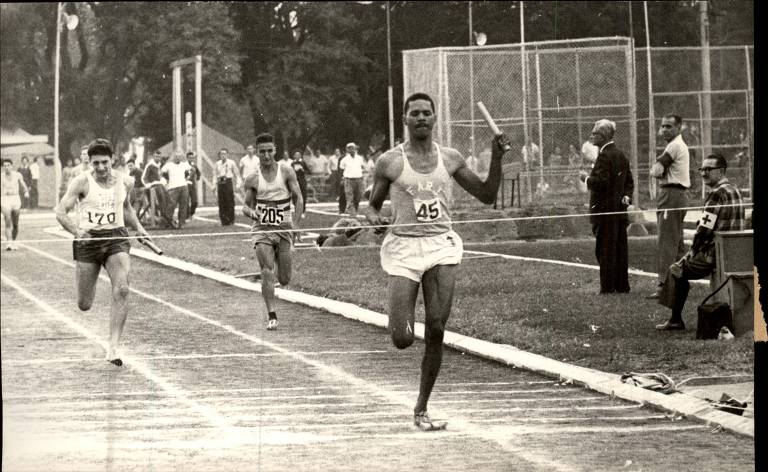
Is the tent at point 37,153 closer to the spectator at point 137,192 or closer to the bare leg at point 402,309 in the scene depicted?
the spectator at point 137,192

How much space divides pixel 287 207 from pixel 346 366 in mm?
1427

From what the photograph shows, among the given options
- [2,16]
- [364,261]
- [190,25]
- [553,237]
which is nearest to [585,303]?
[364,261]

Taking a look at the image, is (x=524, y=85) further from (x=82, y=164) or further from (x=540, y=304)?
(x=82, y=164)

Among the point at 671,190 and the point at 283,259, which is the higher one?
the point at 671,190

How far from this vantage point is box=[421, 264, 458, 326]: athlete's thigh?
8438 millimetres

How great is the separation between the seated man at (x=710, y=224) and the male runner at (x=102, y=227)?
4.54 metres

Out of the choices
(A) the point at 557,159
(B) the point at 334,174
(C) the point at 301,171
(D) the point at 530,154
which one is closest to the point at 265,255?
(C) the point at 301,171

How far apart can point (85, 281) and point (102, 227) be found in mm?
430

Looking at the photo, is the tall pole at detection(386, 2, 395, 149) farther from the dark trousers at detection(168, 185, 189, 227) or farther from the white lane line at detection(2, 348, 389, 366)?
the white lane line at detection(2, 348, 389, 366)

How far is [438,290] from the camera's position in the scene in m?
8.46

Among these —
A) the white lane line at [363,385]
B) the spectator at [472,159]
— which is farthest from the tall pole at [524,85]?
the white lane line at [363,385]

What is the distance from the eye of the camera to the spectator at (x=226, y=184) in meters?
9.84

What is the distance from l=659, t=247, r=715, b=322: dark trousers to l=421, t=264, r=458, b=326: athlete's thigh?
3.81 metres

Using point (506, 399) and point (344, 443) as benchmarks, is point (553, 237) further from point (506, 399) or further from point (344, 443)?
point (344, 443)
